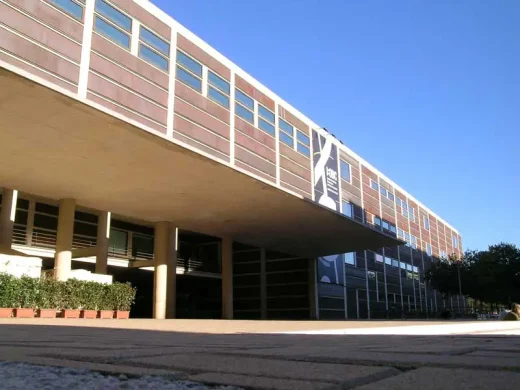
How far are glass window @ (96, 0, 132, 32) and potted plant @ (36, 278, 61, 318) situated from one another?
11840 mm

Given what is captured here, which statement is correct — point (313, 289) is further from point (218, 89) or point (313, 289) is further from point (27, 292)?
point (27, 292)

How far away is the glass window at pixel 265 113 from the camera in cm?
2950

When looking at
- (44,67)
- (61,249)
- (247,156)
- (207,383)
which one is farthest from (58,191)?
(207,383)

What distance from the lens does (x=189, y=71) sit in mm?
24391

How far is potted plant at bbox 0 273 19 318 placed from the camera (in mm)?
20562

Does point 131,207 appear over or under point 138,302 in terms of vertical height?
over

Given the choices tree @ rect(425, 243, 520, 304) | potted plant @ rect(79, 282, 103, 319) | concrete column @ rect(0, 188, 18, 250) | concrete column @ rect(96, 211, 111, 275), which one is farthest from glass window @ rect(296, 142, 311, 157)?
tree @ rect(425, 243, 520, 304)

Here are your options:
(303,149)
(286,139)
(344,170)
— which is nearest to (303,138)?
(303,149)

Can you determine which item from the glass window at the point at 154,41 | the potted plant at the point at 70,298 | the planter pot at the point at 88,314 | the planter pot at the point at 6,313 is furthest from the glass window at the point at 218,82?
the planter pot at the point at 6,313

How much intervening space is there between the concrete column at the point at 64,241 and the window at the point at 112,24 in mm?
12079

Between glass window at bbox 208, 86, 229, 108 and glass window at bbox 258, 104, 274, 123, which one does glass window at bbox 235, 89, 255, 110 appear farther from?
glass window at bbox 208, 86, 229, 108

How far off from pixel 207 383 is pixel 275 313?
47.2 m

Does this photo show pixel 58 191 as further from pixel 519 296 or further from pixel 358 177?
pixel 519 296

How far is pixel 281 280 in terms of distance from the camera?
49.3 metres
